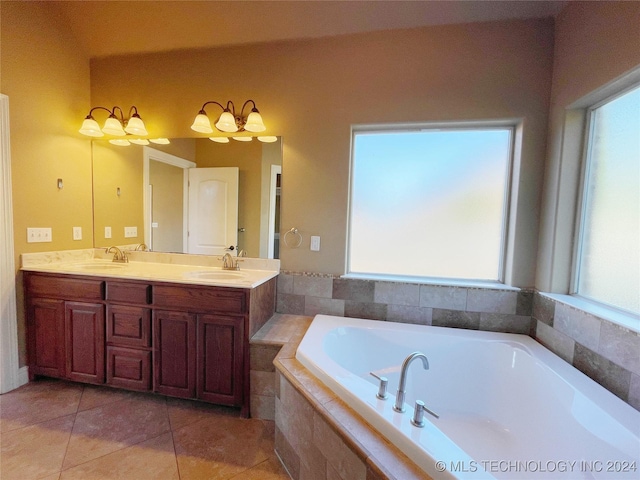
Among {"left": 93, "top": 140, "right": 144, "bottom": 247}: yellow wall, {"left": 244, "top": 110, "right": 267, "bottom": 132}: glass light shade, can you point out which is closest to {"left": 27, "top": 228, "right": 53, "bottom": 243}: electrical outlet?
{"left": 93, "top": 140, "right": 144, "bottom": 247}: yellow wall

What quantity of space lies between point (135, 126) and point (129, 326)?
1.53 meters

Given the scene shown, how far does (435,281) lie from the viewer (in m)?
2.02

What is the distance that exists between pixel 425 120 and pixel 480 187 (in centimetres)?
64

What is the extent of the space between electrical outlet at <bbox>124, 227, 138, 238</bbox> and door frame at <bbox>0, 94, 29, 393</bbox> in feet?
2.30

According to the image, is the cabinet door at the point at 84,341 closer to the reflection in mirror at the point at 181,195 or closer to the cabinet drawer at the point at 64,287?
the cabinet drawer at the point at 64,287

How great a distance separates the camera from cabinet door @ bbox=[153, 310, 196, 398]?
1785 mm

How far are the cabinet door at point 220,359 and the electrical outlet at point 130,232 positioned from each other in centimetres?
127

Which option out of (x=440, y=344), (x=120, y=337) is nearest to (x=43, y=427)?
(x=120, y=337)

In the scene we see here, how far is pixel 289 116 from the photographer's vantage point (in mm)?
2105

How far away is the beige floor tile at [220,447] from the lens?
54.3 inches

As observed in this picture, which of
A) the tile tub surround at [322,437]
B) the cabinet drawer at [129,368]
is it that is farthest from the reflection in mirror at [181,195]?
the tile tub surround at [322,437]

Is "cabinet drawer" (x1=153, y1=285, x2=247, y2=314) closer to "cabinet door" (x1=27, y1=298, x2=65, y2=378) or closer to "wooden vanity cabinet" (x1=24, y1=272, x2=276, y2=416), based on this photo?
"wooden vanity cabinet" (x1=24, y1=272, x2=276, y2=416)

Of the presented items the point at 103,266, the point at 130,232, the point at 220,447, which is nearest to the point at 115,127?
the point at 130,232

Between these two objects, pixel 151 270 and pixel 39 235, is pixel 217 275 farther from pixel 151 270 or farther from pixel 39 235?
pixel 39 235
